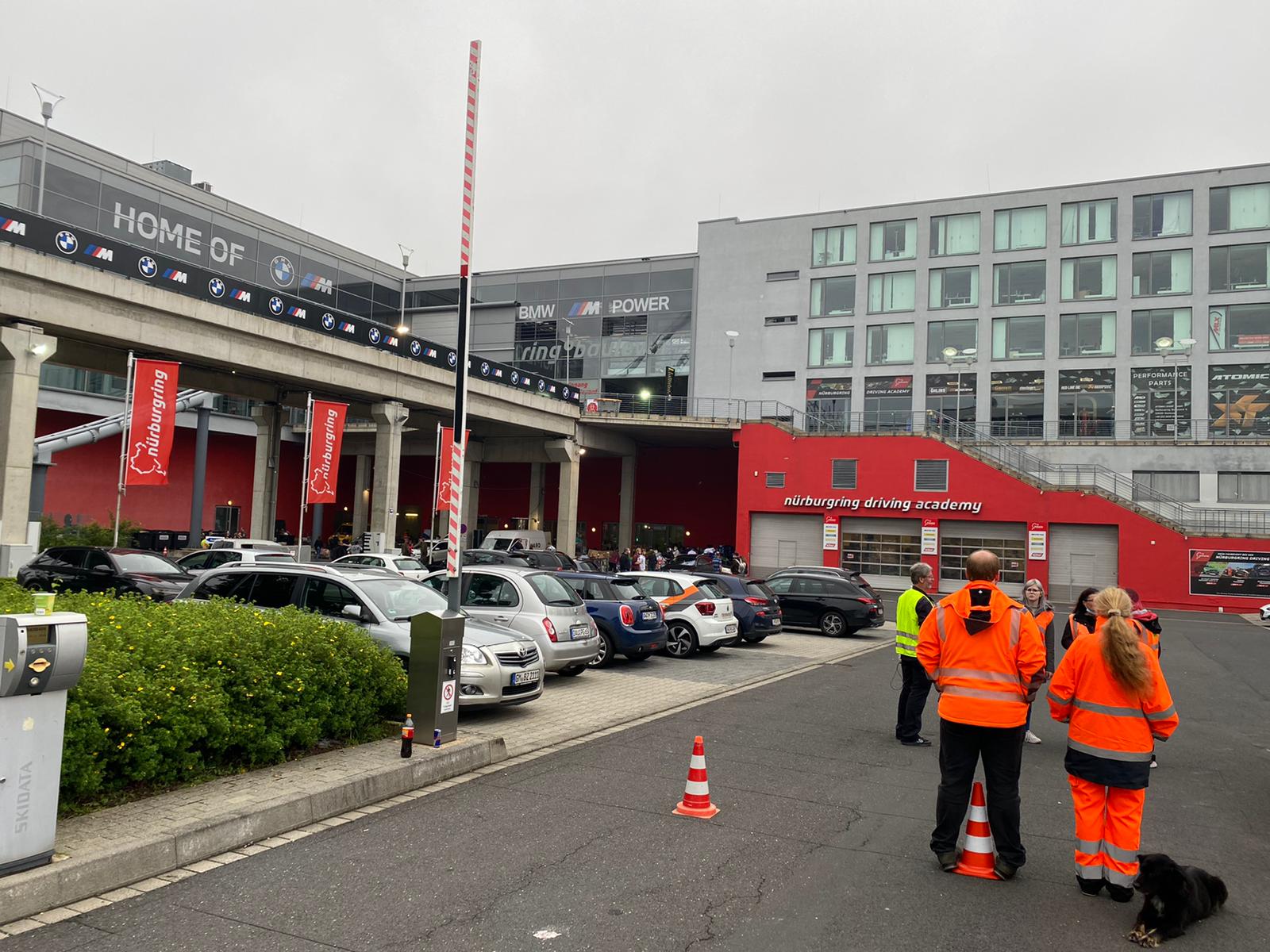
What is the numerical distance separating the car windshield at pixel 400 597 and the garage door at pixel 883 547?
99.2 feet

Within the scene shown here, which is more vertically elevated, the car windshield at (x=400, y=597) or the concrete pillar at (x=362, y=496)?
the concrete pillar at (x=362, y=496)

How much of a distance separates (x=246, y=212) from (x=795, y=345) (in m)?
30.8

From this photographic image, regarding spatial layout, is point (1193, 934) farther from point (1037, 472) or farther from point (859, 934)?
point (1037, 472)

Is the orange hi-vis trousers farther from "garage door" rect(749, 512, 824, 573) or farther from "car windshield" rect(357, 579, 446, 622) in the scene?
"garage door" rect(749, 512, 824, 573)

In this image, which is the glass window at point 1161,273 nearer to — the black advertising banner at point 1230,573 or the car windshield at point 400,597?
the black advertising banner at point 1230,573

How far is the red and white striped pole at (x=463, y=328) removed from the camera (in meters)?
8.05

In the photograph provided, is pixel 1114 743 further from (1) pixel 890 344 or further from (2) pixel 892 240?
(2) pixel 892 240

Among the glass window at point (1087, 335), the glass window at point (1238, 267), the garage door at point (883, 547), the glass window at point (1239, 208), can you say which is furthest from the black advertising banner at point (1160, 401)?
the garage door at point (883, 547)

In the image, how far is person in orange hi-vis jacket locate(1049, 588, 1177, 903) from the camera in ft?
15.9

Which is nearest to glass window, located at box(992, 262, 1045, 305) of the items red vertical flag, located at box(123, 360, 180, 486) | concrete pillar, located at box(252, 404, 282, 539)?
concrete pillar, located at box(252, 404, 282, 539)

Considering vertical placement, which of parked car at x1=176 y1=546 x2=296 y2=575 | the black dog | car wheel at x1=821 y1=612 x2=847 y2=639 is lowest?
car wheel at x1=821 y1=612 x2=847 y2=639

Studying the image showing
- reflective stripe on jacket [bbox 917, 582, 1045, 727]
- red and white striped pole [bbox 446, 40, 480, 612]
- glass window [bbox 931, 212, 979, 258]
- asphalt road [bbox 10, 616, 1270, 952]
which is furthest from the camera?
glass window [bbox 931, 212, 979, 258]

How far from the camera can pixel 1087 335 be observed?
43.4 meters

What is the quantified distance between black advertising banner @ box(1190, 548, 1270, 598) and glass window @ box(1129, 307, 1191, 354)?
12.5m
